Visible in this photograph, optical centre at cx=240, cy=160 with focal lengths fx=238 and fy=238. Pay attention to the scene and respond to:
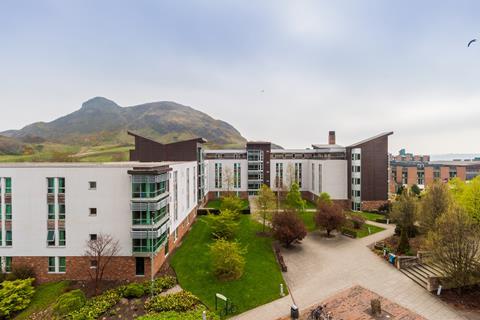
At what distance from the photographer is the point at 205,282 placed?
22.8m

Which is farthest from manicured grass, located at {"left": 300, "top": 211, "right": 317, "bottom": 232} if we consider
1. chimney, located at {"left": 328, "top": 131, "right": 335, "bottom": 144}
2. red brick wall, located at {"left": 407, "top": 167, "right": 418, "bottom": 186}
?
red brick wall, located at {"left": 407, "top": 167, "right": 418, "bottom": 186}

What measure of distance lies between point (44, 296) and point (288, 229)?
25.1m

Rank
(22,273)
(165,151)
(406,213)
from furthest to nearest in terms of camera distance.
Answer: (165,151), (406,213), (22,273)

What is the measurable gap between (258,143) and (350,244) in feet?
110

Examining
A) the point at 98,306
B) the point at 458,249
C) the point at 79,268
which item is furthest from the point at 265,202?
the point at 79,268

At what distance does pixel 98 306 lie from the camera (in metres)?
19.5

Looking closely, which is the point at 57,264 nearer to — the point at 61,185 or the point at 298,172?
the point at 61,185

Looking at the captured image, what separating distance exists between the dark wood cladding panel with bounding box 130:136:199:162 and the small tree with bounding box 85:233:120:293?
2404 centimetres

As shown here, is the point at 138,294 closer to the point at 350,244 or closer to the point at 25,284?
the point at 25,284

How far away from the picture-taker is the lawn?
2052cm

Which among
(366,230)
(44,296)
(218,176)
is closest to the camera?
(44,296)

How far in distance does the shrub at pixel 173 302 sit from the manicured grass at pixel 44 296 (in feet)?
29.2

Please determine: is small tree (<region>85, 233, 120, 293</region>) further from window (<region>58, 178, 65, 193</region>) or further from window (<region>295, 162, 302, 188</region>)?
window (<region>295, 162, 302, 188</region>)

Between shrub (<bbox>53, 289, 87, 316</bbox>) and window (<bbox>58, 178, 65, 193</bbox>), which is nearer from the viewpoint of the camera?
shrub (<bbox>53, 289, 87, 316</bbox>)
